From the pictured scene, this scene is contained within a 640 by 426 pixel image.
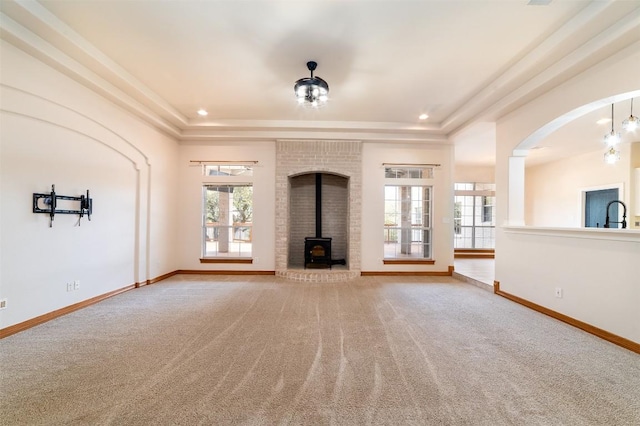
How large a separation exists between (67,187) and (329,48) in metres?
3.67

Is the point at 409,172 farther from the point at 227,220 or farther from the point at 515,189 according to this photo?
the point at 227,220

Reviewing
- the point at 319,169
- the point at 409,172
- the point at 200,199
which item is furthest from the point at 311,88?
the point at 200,199

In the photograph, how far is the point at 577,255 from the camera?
2943 mm

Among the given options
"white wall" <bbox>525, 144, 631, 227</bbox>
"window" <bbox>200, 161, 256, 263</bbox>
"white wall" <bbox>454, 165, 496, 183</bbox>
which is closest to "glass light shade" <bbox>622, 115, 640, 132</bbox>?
"white wall" <bbox>525, 144, 631, 227</bbox>

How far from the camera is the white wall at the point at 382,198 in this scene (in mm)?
5449

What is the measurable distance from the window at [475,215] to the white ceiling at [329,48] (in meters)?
4.48

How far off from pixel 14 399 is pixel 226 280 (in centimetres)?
322

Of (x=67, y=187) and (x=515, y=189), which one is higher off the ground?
(x=515, y=189)

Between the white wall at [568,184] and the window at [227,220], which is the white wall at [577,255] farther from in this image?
the window at [227,220]

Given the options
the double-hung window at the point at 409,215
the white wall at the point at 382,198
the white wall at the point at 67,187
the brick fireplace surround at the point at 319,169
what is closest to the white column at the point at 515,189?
the white wall at the point at 382,198

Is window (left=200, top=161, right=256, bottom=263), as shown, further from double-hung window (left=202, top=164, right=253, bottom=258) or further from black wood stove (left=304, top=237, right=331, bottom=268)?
black wood stove (left=304, top=237, right=331, bottom=268)

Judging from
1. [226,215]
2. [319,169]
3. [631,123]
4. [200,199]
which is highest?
[631,123]

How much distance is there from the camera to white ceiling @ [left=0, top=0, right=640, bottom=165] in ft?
7.57

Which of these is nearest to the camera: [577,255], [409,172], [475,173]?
[577,255]
